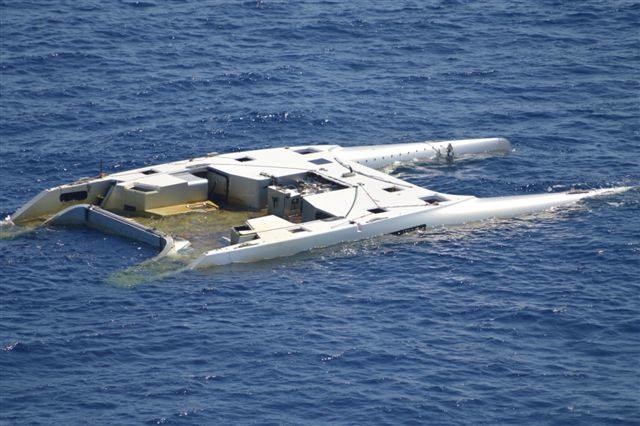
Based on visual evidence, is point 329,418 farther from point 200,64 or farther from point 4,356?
point 200,64

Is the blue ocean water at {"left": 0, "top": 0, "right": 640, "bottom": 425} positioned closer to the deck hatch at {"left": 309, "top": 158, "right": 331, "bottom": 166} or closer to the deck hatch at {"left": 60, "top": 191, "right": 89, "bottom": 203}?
the deck hatch at {"left": 60, "top": 191, "right": 89, "bottom": 203}

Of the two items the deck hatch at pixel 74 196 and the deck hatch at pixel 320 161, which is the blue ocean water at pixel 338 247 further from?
the deck hatch at pixel 320 161

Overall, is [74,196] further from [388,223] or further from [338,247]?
[388,223]

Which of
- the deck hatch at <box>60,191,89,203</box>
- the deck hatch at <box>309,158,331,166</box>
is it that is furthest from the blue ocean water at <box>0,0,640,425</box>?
the deck hatch at <box>309,158,331,166</box>

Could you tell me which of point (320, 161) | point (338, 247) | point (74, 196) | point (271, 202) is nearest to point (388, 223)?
point (338, 247)

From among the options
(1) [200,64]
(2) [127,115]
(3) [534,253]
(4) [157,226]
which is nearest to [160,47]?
(1) [200,64]
